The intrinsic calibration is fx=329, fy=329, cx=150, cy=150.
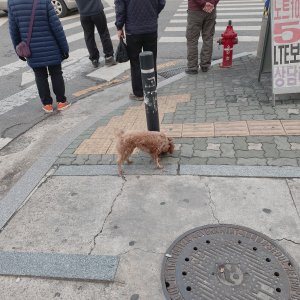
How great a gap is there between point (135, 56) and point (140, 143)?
2496mm

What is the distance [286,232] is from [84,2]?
6747 mm

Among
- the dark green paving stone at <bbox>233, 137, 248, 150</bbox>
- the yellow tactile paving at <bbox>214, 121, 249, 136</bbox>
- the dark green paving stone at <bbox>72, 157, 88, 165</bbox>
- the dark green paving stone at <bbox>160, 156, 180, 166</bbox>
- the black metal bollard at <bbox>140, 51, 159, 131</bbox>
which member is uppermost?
the black metal bollard at <bbox>140, 51, 159, 131</bbox>

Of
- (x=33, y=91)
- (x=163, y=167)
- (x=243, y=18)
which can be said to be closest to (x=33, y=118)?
(x=33, y=91)

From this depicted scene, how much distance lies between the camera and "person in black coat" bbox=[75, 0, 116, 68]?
7.57m

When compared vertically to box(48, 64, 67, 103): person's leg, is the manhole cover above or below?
below

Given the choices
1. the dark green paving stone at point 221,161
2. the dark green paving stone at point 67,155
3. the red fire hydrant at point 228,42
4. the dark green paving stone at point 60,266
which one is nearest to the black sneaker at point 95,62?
the red fire hydrant at point 228,42

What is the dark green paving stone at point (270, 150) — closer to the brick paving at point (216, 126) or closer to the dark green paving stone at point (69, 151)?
the brick paving at point (216, 126)

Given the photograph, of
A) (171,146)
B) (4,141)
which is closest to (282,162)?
(171,146)

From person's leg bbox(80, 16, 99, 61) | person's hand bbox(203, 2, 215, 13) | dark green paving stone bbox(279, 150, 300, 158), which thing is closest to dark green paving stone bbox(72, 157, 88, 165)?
dark green paving stone bbox(279, 150, 300, 158)

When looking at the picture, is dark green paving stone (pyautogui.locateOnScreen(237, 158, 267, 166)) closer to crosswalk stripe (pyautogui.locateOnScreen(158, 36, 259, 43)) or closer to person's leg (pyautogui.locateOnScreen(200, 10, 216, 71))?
person's leg (pyautogui.locateOnScreen(200, 10, 216, 71))

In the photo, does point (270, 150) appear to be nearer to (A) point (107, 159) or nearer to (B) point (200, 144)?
(B) point (200, 144)

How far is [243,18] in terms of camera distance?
12.2 meters

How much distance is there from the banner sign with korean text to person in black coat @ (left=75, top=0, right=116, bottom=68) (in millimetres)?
4404

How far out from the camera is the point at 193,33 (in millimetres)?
6473
